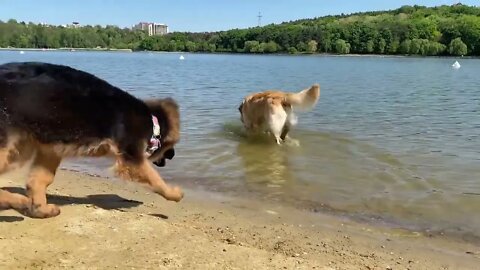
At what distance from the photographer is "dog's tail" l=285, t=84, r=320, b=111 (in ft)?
30.1

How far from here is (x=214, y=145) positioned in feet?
30.7

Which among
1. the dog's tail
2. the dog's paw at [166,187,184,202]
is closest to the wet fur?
the dog's tail

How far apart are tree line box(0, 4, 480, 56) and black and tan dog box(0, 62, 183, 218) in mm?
104049

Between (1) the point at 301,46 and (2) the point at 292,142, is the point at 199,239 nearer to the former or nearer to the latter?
(2) the point at 292,142

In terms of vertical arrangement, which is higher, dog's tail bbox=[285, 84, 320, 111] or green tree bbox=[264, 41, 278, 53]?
dog's tail bbox=[285, 84, 320, 111]

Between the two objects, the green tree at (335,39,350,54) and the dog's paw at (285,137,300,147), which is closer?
the dog's paw at (285,137,300,147)

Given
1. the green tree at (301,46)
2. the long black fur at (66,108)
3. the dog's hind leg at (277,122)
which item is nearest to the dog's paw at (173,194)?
the long black fur at (66,108)

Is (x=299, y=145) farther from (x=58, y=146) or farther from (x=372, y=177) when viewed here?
(x=58, y=146)

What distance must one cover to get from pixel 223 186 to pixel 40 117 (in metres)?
3.13

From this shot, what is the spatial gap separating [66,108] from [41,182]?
82cm

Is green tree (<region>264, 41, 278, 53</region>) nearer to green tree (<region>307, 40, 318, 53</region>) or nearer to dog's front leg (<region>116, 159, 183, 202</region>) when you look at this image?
green tree (<region>307, 40, 318, 53</region>)

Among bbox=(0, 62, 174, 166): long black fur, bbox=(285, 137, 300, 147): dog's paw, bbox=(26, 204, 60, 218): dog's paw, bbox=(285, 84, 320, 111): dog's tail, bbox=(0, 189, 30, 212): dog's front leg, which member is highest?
bbox=(0, 62, 174, 166): long black fur

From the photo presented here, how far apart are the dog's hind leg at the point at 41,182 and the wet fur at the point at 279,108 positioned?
5.48 m

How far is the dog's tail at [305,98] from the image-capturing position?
9.17 metres
